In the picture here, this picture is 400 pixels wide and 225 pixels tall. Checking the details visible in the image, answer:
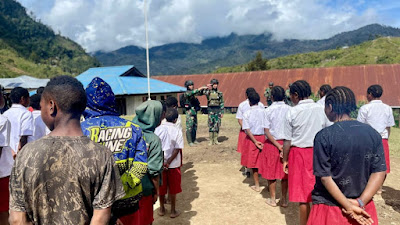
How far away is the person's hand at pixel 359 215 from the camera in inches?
79.7

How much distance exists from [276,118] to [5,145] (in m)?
3.57

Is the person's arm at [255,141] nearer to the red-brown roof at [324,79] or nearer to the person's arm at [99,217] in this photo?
the person's arm at [99,217]

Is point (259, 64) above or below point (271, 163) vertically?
above

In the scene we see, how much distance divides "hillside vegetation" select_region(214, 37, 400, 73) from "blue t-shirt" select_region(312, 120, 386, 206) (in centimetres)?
4584

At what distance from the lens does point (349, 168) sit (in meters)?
2.03

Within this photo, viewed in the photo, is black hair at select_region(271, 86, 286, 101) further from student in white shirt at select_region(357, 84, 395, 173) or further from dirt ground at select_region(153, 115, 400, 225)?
dirt ground at select_region(153, 115, 400, 225)

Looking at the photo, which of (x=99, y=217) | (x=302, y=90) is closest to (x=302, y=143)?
(x=302, y=90)

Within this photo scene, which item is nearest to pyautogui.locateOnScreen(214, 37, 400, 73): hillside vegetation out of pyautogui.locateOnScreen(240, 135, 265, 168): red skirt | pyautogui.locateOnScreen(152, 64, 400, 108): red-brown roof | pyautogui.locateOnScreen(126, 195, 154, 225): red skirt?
pyautogui.locateOnScreen(152, 64, 400, 108): red-brown roof

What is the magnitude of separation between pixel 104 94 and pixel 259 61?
166ft

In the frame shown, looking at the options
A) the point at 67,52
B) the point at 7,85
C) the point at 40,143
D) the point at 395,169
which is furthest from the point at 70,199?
the point at 67,52

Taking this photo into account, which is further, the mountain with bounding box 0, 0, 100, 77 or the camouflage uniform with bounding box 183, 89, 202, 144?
the mountain with bounding box 0, 0, 100, 77

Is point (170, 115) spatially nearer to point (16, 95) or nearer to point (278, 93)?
point (278, 93)

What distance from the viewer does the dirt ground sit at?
157 inches

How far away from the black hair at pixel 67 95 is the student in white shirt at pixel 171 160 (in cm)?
227
